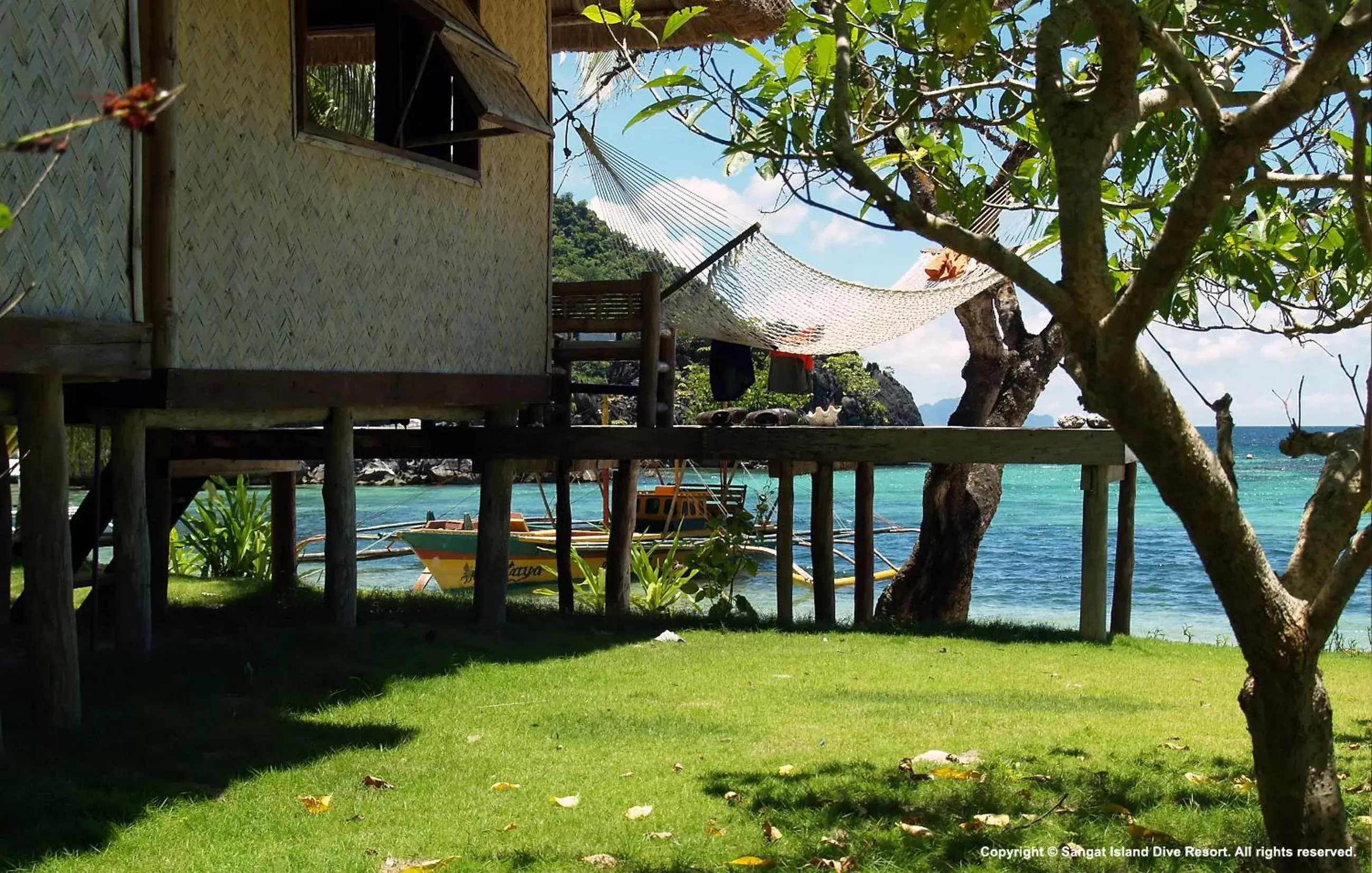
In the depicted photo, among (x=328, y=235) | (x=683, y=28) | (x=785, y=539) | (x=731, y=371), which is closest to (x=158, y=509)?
(x=328, y=235)

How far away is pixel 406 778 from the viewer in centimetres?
508

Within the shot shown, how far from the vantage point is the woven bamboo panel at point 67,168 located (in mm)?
5230

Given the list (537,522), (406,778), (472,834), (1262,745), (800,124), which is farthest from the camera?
(537,522)

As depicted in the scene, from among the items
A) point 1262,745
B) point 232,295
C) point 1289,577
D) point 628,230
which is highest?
point 628,230

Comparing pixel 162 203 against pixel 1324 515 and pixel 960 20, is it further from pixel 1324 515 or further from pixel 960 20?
pixel 1324 515

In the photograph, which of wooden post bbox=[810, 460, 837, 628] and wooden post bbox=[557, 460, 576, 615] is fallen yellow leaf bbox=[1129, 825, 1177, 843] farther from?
wooden post bbox=[557, 460, 576, 615]

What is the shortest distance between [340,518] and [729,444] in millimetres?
2778

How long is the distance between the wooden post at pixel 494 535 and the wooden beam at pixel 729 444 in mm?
162

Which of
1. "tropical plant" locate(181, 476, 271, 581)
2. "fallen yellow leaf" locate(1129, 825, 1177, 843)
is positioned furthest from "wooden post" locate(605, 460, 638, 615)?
"fallen yellow leaf" locate(1129, 825, 1177, 843)

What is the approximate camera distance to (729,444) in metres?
9.73

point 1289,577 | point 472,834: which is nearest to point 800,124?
point 1289,577

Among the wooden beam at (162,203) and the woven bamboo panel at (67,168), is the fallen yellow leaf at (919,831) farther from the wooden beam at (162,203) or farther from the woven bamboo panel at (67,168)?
the wooden beam at (162,203)

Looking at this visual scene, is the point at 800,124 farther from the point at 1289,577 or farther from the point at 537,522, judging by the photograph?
the point at 537,522

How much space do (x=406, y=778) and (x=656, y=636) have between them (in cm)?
412
